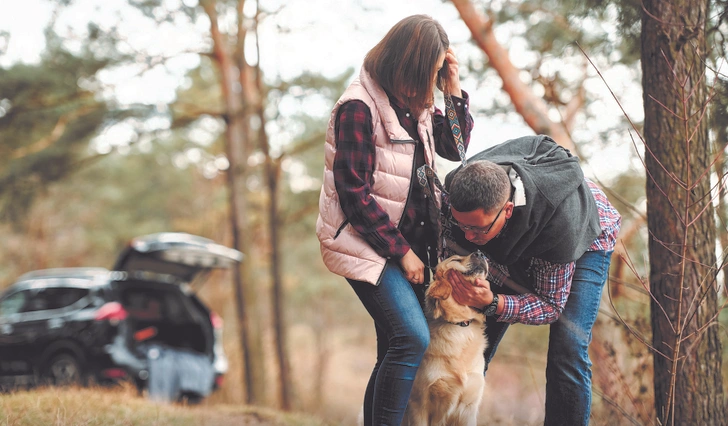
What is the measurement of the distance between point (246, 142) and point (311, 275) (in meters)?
9.24

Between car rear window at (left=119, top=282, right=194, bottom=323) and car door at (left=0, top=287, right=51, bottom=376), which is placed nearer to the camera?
car door at (left=0, top=287, right=51, bottom=376)

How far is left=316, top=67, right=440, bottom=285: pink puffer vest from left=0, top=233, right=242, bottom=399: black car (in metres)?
4.65

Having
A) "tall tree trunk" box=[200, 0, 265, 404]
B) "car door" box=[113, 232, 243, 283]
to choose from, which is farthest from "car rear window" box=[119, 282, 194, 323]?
"tall tree trunk" box=[200, 0, 265, 404]

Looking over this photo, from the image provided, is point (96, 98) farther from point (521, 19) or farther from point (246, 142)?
point (521, 19)

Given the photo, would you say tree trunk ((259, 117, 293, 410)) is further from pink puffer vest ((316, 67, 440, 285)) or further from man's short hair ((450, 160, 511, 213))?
man's short hair ((450, 160, 511, 213))

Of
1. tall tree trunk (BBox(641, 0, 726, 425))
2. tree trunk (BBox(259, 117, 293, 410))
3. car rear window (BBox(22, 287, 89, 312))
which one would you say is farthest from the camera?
tree trunk (BBox(259, 117, 293, 410))

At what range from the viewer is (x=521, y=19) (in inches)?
308

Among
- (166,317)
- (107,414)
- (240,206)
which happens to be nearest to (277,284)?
(240,206)

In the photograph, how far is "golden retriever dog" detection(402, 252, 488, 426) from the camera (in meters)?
2.80

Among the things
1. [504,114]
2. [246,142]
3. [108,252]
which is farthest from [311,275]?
[504,114]

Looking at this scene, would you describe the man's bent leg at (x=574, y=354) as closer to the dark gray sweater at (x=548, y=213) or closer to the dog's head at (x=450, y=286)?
the dark gray sweater at (x=548, y=213)

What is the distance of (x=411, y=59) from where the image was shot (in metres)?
2.61

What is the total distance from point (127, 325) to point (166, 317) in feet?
2.81

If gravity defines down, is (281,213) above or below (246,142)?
below
